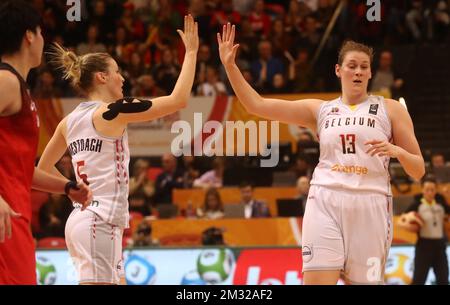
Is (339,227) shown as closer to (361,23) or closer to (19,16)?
(19,16)

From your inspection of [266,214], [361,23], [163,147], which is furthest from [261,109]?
[361,23]

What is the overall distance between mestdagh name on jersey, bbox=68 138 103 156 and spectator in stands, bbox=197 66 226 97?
9.28 metres

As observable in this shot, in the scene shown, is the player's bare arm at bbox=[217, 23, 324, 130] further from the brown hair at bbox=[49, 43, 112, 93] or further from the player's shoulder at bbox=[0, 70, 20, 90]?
the player's shoulder at bbox=[0, 70, 20, 90]

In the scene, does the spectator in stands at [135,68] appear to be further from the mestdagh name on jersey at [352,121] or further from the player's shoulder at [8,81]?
the player's shoulder at [8,81]

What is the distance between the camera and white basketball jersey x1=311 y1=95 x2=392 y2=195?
6.21 meters

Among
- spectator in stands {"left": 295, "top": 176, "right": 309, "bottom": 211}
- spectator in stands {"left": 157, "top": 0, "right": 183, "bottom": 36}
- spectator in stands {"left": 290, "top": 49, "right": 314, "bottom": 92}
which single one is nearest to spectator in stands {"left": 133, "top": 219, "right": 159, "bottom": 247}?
spectator in stands {"left": 295, "top": 176, "right": 309, "bottom": 211}

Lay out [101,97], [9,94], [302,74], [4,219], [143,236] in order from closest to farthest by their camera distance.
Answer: [4,219] → [9,94] → [101,97] → [143,236] → [302,74]

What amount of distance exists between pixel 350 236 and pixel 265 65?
1041 cm

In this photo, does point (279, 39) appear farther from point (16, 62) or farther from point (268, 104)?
point (16, 62)

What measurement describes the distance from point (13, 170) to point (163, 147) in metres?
10.9

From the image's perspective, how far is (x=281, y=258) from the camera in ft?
38.6

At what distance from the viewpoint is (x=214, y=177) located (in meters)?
14.4

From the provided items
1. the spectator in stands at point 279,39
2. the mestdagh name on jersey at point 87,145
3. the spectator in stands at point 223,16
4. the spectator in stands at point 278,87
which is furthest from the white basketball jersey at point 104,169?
the spectator in stands at point 279,39

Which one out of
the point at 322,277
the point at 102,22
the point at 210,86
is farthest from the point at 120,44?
the point at 322,277
